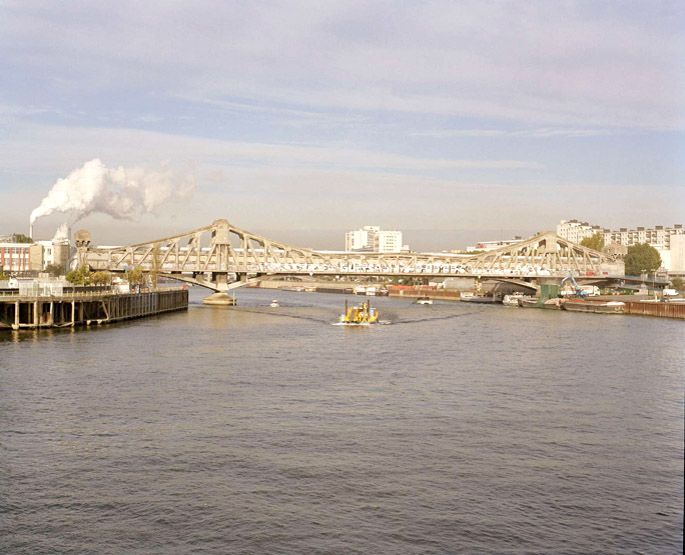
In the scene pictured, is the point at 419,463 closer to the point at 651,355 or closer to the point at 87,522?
the point at 87,522

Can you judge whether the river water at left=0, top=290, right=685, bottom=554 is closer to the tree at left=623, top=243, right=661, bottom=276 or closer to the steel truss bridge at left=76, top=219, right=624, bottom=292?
the steel truss bridge at left=76, top=219, right=624, bottom=292

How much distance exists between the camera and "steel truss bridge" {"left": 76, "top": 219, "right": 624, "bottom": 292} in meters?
128

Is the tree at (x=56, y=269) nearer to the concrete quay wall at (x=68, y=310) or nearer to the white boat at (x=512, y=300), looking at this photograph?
the concrete quay wall at (x=68, y=310)

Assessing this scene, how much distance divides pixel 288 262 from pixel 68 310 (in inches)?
2354

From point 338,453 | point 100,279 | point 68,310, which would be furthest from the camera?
point 100,279

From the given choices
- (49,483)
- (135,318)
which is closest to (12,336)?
(135,318)

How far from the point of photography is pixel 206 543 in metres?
21.0

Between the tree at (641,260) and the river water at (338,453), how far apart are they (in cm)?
11700

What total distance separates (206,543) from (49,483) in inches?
258

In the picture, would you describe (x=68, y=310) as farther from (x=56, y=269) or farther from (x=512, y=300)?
(x=512, y=300)

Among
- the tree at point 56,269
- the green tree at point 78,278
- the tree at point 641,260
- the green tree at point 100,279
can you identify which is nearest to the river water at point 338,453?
the green tree at point 78,278

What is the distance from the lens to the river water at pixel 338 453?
21.7 metres

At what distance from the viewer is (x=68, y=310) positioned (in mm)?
78000

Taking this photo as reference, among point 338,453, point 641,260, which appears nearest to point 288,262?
point 641,260
